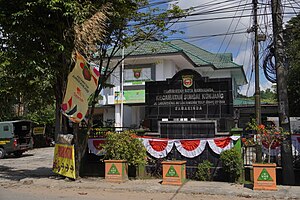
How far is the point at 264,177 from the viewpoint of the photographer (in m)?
9.62

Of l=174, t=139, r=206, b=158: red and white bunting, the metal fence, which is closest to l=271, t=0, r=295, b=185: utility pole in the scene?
the metal fence

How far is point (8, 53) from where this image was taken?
461 inches

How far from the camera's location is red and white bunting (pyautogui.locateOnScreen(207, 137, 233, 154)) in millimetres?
11016

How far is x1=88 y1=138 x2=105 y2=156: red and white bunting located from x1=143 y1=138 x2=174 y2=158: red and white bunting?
1.79m

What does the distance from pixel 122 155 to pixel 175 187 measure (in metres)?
2.29

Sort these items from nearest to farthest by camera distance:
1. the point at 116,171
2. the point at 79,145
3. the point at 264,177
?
1. the point at 264,177
2. the point at 116,171
3. the point at 79,145

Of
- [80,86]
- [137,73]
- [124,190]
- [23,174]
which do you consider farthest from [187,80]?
[137,73]

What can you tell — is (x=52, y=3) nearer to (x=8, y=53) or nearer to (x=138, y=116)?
(x=8, y=53)

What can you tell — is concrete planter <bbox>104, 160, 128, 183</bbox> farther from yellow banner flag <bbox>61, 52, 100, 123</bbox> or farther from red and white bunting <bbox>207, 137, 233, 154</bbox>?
red and white bunting <bbox>207, 137, 233, 154</bbox>

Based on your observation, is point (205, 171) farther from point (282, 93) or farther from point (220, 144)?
point (282, 93)

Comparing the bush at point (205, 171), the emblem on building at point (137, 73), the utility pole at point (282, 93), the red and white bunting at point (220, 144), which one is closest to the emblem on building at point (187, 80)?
the red and white bunting at point (220, 144)

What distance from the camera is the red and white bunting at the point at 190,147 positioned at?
11.6m

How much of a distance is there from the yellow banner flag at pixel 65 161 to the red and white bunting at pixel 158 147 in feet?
8.69

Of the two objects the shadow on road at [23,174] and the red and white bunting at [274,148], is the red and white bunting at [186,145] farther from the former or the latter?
the shadow on road at [23,174]
